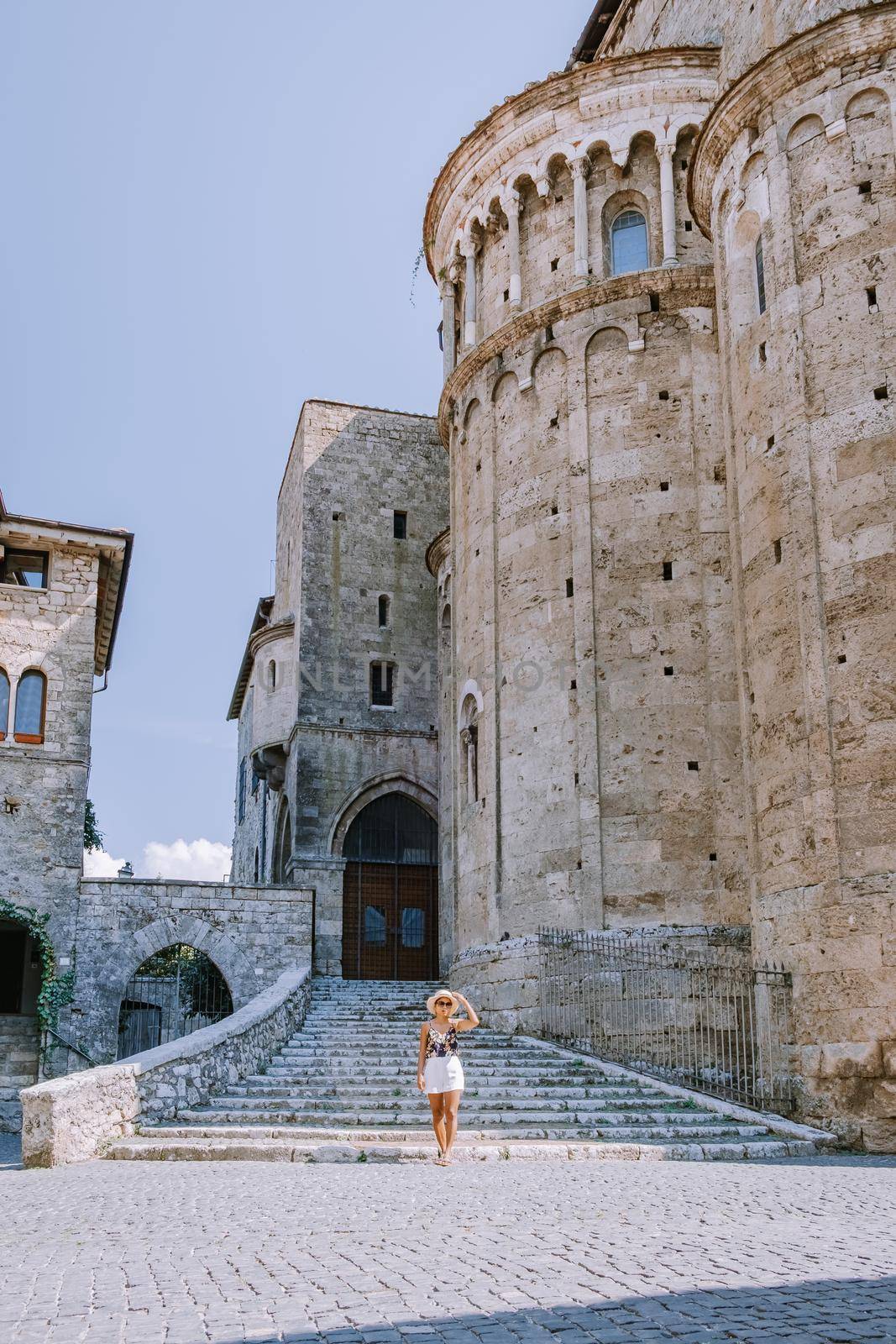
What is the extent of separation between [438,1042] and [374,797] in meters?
20.4

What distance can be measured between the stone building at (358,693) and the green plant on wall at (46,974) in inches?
299

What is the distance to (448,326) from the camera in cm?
2841

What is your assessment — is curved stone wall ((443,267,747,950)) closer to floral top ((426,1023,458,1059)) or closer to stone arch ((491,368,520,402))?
stone arch ((491,368,520,402))

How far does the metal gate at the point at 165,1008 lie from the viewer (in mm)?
26266

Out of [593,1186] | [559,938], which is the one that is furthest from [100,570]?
[593,1186]

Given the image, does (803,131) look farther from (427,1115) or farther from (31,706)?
(31,706)

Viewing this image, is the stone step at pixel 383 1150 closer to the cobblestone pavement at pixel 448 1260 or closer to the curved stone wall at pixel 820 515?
the cobblestone pavement at pixel 448 1260

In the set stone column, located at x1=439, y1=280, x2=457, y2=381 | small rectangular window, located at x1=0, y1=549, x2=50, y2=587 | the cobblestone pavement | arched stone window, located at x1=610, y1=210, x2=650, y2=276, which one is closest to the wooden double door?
small rectangular window, located at x1=0, y1=549, x2=50, y2=587

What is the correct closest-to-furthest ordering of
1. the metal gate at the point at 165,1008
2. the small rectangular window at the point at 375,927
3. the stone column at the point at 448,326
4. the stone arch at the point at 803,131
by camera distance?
the stone arch at the point at 803,131 → the metal gate at the point at 165,1008 → the stone column at the point at 448,326 → the small rectangular window at the point at 375,927

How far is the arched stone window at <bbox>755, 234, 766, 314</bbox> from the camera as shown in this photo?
20.0m

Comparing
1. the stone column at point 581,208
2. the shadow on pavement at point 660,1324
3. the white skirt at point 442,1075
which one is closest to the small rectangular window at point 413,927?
the stone column at point 581,208

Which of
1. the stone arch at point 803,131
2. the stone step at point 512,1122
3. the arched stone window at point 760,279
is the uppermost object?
the stone arch at point 803,131

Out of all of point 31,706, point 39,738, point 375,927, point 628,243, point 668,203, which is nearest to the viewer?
point 668,203

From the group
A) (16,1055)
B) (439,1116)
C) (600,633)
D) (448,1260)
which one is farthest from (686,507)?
(448,1260)
